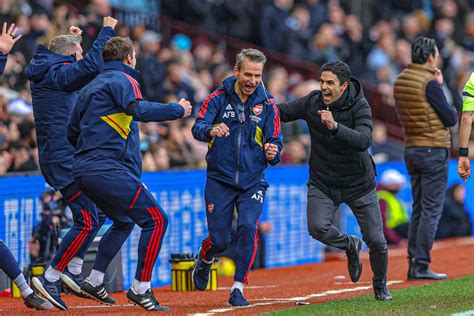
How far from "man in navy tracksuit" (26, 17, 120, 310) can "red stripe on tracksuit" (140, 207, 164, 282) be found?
0.80 metres

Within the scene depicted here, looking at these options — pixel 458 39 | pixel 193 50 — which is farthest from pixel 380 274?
pixel 458 39

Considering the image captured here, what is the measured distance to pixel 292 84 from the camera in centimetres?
2261

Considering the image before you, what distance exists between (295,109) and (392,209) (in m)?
7.80

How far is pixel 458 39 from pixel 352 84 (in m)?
A: 16.8

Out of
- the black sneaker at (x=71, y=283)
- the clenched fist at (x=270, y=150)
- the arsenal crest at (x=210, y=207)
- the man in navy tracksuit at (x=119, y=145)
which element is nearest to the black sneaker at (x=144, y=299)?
the man in navy tracksuit at (x=119, y=145)

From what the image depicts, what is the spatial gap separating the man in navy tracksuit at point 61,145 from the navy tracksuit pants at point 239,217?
99 cm

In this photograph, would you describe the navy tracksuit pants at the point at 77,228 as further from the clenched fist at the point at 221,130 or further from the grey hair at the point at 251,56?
the grey hair at the point at 251,56

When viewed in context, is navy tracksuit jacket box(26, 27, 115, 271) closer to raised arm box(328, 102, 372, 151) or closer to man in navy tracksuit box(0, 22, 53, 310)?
man in navy tracksuit box(0, 22, 53, 310)

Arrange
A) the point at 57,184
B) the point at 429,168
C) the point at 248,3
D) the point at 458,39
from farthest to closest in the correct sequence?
1. the point at 458,39
2. the point at 248,3
3. the point at 429,168
4. the point at 57,184

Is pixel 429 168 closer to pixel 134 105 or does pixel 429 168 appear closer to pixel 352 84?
pixel 352 84

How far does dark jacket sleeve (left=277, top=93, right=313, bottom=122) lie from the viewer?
10742 millimetres

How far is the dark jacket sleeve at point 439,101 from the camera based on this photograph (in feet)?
41.9

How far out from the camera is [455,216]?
65.0 feet

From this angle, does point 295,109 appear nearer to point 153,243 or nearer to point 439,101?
point 153,243
